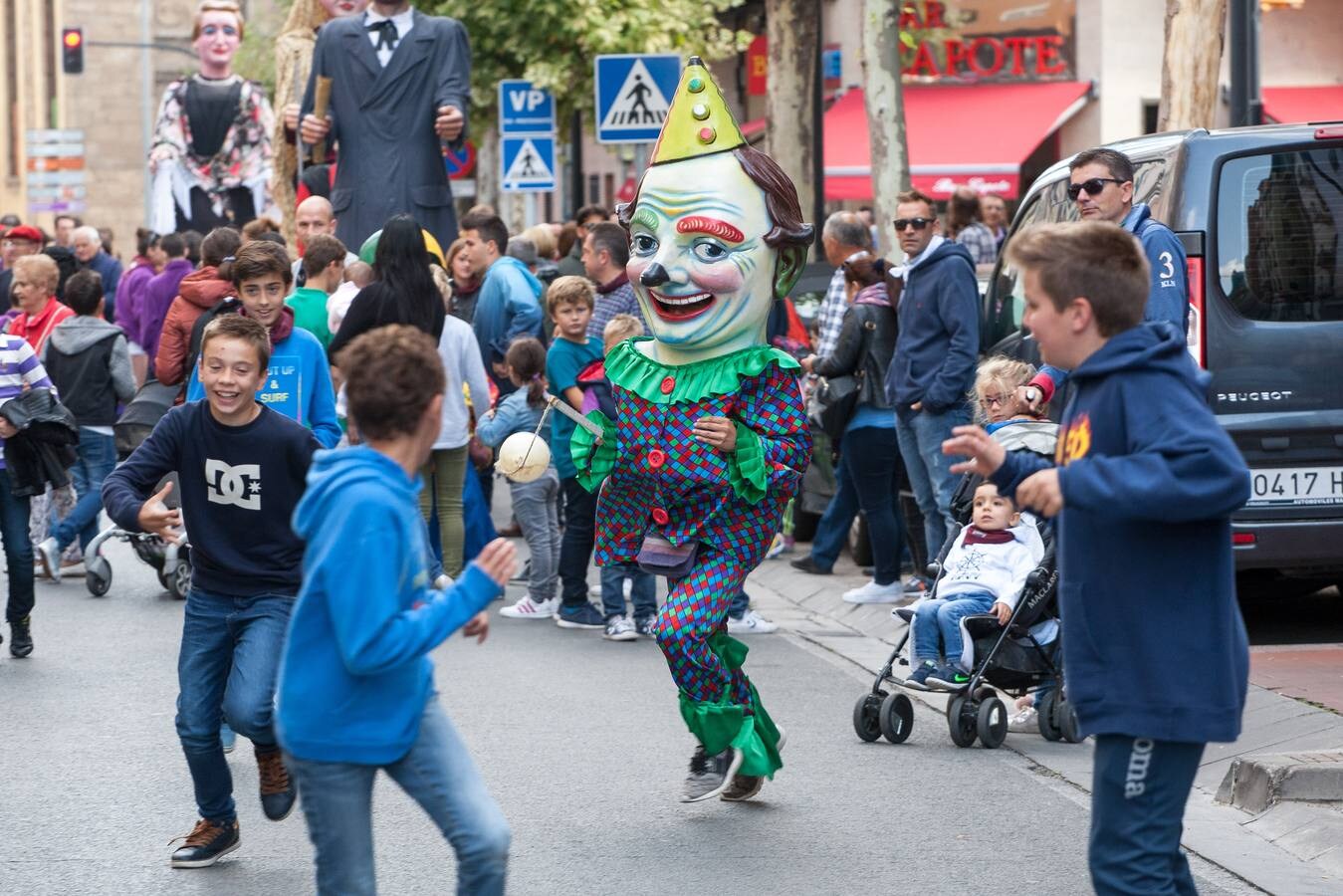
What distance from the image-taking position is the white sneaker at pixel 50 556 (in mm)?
12156

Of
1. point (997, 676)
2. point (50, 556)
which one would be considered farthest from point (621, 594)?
point (50, 556)

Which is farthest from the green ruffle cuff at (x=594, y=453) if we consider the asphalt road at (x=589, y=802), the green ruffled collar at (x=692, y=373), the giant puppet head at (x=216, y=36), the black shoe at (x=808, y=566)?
the giant puppet head at (x=216, y=36)

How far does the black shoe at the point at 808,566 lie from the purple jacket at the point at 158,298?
453 cm

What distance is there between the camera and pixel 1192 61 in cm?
1319

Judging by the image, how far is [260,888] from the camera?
6047 millimetres

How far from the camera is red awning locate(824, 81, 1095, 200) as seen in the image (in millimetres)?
25703

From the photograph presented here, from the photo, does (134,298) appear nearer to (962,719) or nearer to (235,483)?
(962,719)

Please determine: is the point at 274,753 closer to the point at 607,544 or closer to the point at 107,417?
the point at 607,544

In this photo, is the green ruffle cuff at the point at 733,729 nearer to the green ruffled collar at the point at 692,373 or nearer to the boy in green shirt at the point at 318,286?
the green ruffled collar at the point at 692,373

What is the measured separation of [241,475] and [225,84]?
10.1 metres

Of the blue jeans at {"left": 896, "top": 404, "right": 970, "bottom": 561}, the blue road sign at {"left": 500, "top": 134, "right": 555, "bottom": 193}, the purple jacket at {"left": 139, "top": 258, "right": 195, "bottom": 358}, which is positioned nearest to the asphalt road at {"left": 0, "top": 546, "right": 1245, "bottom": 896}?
the blue jeans at {"left": 896, "top": 404, "right": 970, "bottom": 561}

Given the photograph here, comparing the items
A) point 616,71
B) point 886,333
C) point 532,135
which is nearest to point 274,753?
point 886,333

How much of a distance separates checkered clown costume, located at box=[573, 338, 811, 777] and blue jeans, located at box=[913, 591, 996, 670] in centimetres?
94

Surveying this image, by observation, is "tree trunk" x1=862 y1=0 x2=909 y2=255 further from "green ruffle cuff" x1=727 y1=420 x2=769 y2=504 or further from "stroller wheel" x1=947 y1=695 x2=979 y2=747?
"green ruffle cuff" x1=727 y1=420 x2=769 y2=504
